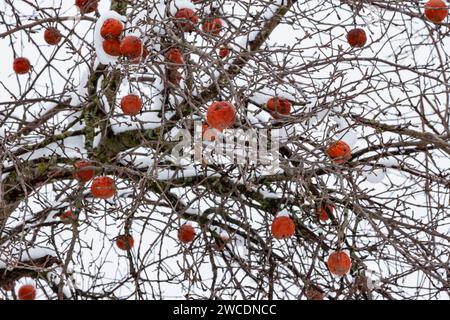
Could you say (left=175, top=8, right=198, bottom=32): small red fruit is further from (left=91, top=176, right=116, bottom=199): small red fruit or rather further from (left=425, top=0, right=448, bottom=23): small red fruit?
(left=425, top=0, right=448, bottom=23): small red fruit

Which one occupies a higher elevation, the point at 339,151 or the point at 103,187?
the point at 339,151

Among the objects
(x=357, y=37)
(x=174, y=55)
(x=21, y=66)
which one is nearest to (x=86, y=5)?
(x=21, y=66)

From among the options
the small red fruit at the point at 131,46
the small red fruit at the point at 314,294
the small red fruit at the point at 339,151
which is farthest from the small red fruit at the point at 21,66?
the small red fruit at the point at 314,294

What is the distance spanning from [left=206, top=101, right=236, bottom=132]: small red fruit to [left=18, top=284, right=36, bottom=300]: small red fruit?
2.56m

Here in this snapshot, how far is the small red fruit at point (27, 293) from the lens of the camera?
4730 millimetres

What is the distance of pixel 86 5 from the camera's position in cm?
412

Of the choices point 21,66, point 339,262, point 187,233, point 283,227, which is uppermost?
point 21,66

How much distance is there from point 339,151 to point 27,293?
96.3 inches

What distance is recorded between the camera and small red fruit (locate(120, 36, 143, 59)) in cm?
309

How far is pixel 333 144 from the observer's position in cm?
354

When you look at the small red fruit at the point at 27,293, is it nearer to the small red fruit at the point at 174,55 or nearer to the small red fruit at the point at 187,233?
the small red fruit at the point at 187,233

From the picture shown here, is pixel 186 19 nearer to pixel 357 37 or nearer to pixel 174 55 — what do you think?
pixel 174 55
